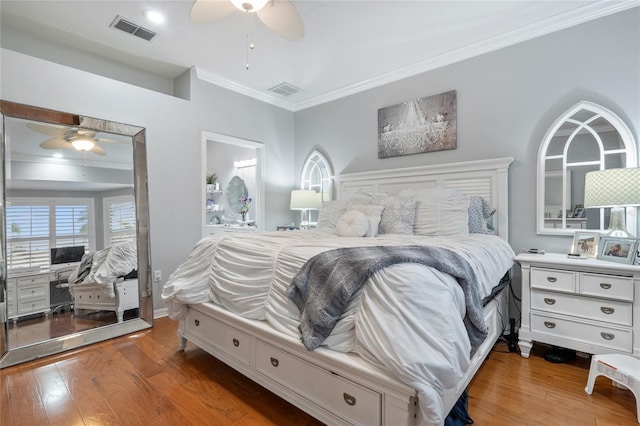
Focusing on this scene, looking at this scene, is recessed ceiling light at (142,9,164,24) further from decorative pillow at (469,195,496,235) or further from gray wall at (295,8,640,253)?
decorative pillow at (469,195,496,235)

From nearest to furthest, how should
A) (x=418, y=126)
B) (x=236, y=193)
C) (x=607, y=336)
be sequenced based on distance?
(x=607, y=336) → (x=418, y=126) → (x=236, y=193)

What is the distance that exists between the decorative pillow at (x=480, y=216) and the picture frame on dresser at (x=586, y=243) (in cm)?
60

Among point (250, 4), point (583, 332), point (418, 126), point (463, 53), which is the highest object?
point (463, 53)

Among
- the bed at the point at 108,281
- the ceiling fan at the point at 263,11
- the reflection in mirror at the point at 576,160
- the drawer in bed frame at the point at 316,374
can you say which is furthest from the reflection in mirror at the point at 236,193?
the reflection in mirror at the point at 576,160

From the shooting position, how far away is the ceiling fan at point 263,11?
1909 millimetres

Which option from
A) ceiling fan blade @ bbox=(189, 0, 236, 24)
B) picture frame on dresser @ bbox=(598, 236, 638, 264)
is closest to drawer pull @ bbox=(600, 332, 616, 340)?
picture frame on dresser @ bbox=(598, 236, 638, 264)

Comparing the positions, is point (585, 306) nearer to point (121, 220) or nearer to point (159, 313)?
point (159, 313)

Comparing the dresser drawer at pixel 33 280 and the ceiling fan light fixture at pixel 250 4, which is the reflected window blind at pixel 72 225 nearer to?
the dresser drawer at pixel 33 280

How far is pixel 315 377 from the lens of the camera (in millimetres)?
1457

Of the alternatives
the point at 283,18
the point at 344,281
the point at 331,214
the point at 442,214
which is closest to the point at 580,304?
the point at 442,214

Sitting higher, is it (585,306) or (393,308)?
(393,308)

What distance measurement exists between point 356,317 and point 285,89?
11.7ft

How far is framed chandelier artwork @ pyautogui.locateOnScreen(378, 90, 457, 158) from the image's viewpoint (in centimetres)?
323

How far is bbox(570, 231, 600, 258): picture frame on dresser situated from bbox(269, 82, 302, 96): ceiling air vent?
11.3 ft
